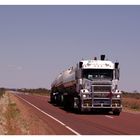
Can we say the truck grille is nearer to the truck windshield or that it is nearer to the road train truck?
the road train truck

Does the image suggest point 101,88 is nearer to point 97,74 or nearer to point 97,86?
point 97,86

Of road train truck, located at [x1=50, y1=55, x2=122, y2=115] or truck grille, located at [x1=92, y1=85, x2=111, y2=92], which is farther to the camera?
→ truck grille, located at [x1=92, y1=85, x2=111, y2=92]

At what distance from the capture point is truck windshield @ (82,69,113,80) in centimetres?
3681

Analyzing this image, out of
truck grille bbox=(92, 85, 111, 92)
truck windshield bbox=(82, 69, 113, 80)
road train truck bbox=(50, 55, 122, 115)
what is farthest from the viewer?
truck windshield bbox=(82, 69, 113, 80)

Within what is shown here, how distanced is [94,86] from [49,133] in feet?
50.2

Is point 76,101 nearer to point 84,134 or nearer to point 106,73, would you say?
point 106,73

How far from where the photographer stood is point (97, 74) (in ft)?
121

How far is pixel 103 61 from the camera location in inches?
1474

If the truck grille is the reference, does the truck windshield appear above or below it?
above

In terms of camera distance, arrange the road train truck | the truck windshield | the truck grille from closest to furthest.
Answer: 1. the road train truck
2. the truck grille
3. the truck windshield

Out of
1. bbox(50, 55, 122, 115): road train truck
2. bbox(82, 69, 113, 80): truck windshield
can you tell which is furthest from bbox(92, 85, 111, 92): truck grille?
bbox(82, 69, 113, 80): truck windshield

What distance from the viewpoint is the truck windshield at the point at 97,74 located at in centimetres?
3681
